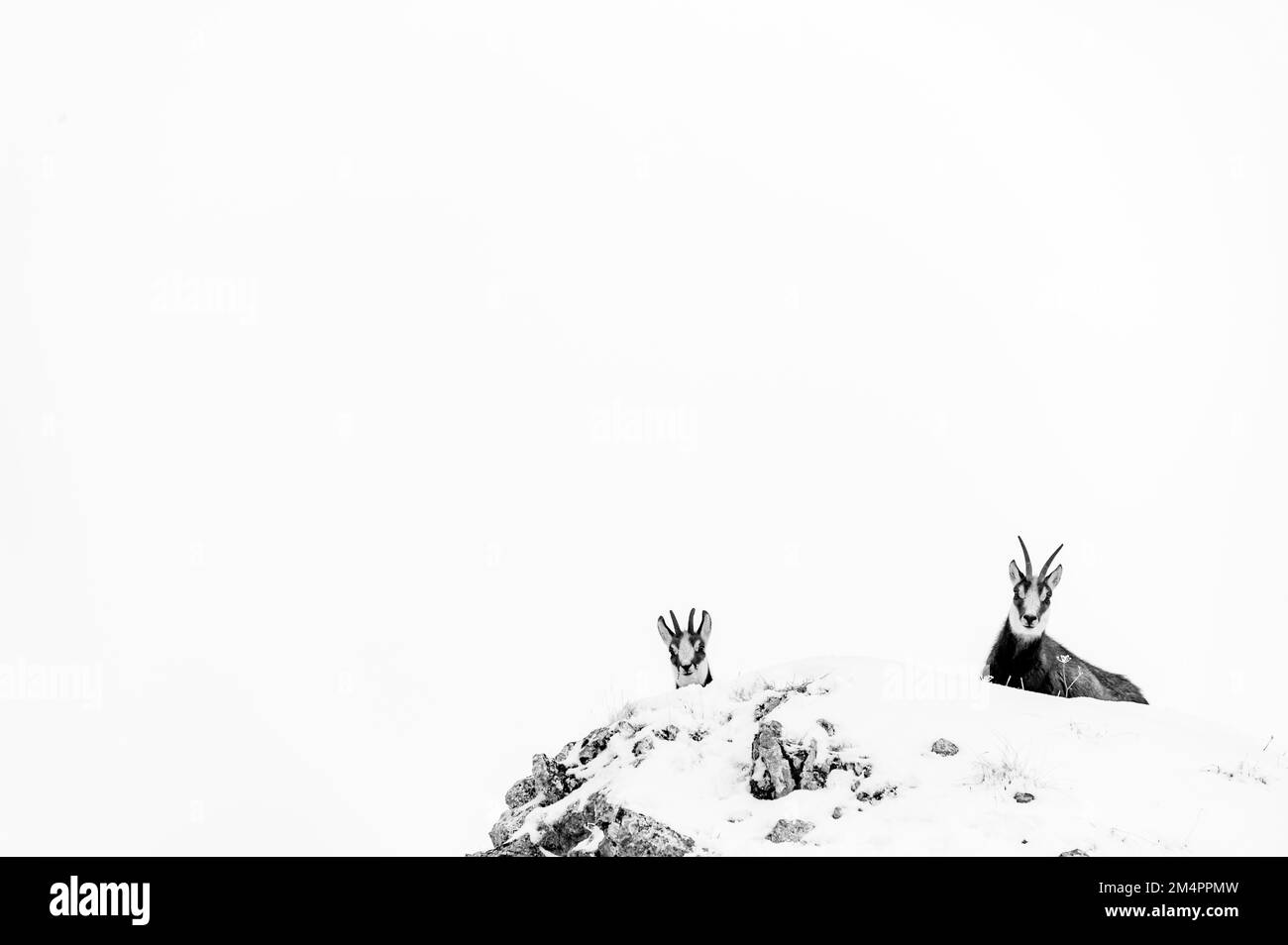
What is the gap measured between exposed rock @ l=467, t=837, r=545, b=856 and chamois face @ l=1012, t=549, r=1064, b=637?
6.99 metres

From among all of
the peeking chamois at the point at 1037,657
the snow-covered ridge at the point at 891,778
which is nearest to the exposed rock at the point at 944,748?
the snow-covered ridge at the point at 891,778

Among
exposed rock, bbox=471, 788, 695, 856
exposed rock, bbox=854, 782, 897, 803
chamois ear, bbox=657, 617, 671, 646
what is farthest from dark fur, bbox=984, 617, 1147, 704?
exposed rock, bbox=471, 788, 695, 856

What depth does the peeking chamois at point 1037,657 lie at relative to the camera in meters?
14.1

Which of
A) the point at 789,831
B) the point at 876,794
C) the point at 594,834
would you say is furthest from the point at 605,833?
the point at 876,794

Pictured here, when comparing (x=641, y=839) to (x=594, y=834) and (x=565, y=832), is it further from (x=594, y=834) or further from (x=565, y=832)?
(x=565, y=832)

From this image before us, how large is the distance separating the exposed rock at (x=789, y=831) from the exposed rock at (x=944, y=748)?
1464mm

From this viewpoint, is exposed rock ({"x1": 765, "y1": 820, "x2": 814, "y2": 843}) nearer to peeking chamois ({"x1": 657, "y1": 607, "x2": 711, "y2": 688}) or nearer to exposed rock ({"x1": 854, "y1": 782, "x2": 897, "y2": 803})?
exposed rock ({"x1": 854, "y1": 782, "x2": 897, "y2": 803})

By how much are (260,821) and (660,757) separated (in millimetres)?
50328

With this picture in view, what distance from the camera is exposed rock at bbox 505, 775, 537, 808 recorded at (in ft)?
38.1

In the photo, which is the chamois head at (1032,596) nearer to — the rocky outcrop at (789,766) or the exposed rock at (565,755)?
the rocky outcrop at (789,766)

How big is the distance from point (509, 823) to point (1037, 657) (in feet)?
23.8

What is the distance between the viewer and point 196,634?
351 ft
